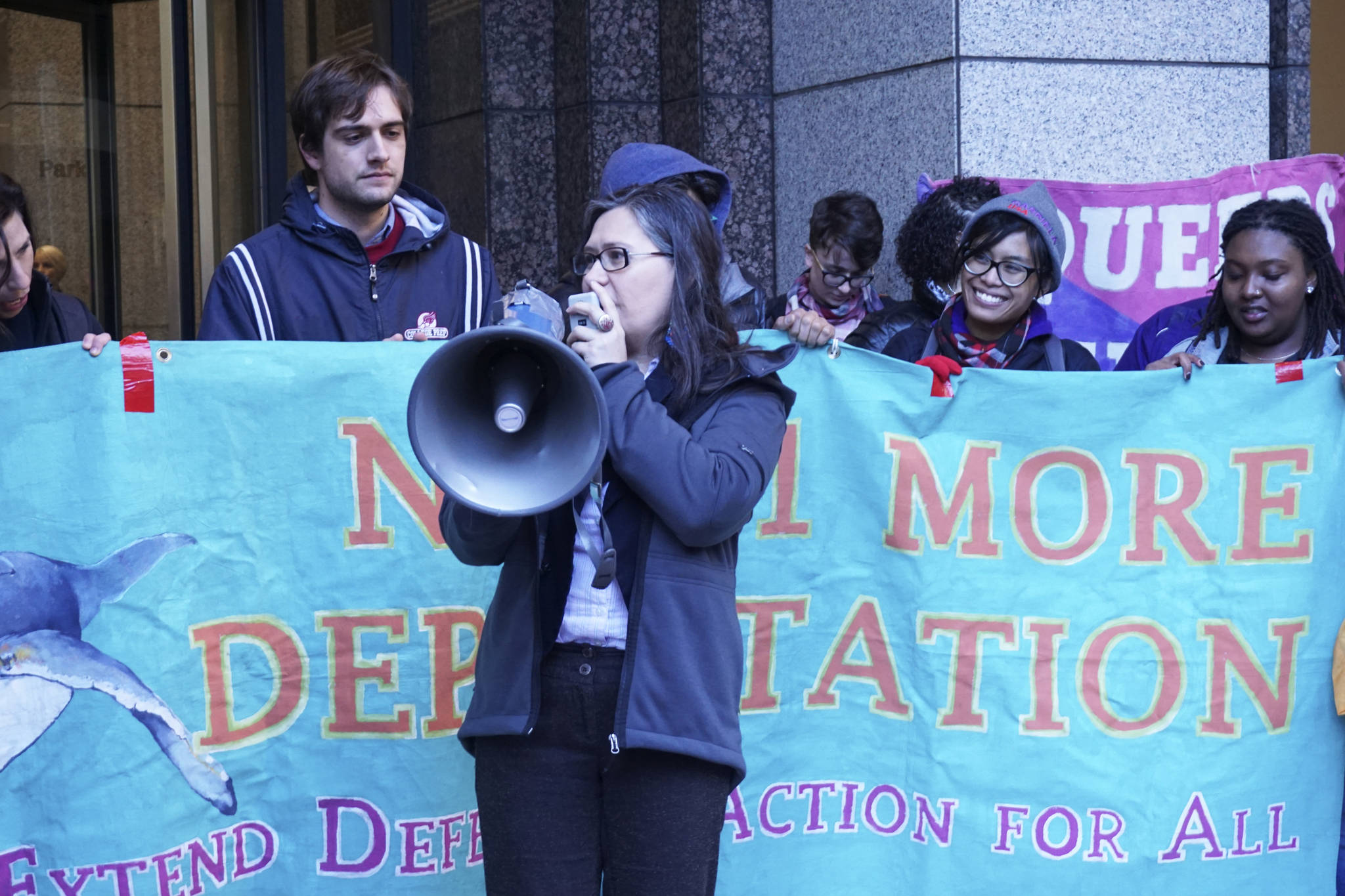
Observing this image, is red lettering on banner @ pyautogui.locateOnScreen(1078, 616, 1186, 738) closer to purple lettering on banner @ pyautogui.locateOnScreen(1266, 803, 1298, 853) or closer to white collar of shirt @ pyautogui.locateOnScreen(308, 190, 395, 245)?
purple lettering on banner @ pyautogui.locateOnScreen(1266, 803, 1298, 853)

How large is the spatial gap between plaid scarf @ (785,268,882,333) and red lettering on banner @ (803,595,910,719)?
1410 mm

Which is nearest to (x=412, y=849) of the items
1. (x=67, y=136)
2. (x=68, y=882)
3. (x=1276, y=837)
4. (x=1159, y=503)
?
(x=68, y=882)

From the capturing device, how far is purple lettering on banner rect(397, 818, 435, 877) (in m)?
3.25

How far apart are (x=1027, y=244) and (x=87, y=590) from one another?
2.30 metres

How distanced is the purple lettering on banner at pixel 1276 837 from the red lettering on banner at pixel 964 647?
72 centimetres

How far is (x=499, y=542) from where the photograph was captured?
7.32 ft

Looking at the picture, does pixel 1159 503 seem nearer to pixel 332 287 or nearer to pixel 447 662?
pixel 447 662

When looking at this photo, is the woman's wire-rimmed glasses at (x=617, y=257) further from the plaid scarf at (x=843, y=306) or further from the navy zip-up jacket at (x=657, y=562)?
the plaid scarf at (x=843, y=306)

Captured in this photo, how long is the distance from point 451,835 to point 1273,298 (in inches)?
91.9

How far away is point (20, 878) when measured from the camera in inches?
119

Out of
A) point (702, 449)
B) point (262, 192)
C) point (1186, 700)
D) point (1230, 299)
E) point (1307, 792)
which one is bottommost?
point (1307, 792)

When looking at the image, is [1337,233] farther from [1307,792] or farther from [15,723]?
[15,723]

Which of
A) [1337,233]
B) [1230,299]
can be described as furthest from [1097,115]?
[1230,299]

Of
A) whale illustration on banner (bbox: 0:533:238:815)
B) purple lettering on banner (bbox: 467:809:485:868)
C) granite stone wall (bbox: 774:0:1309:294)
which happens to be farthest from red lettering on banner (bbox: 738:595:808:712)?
granite stone wall (bbox: 774:0:1309:294)
